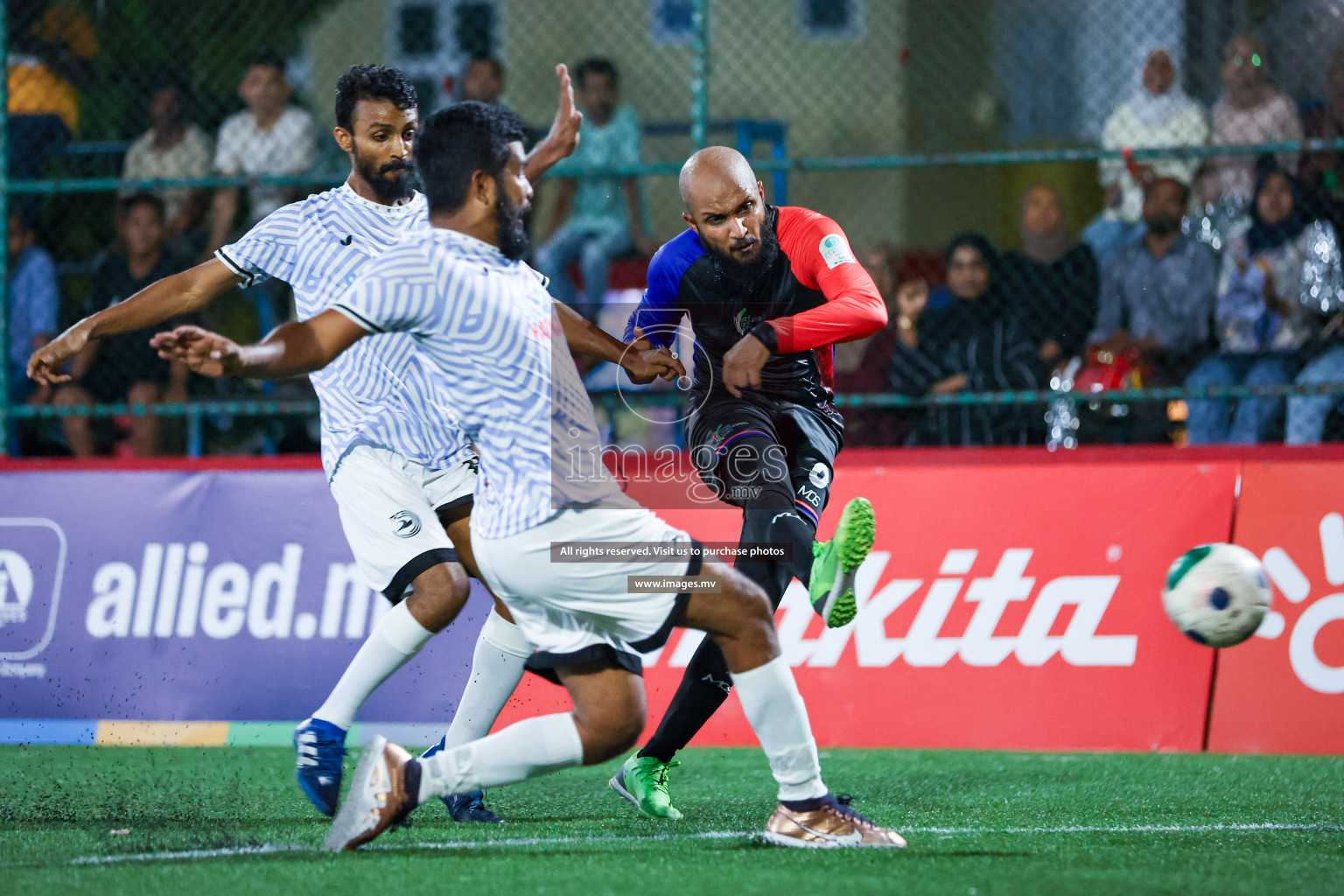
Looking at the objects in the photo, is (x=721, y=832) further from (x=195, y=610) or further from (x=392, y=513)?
(x=195, y=610)

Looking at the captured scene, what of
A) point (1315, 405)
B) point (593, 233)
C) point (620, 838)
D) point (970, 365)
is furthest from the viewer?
point (593, 233)

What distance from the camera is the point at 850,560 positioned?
4281 millimetres

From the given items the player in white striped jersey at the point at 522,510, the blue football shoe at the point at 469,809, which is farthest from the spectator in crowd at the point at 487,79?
the player in white striped jersey at the point at 522,510

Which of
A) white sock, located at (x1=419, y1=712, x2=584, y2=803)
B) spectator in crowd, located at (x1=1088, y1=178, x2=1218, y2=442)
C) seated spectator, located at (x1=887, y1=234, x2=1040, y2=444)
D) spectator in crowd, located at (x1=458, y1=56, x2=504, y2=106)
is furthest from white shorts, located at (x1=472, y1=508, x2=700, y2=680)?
spectator in crowd, located at (x1=458, y1=56, x2=504, y2=106)

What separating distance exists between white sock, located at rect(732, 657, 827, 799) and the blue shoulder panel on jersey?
151cm

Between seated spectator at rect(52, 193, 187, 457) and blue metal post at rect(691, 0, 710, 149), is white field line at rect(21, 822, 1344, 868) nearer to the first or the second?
blue metal post at rect(691, 0, 710, 149)

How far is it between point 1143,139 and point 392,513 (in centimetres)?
603

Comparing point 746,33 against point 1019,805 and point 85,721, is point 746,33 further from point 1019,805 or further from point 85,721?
point 1019,805

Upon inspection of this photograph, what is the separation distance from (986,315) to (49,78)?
5893 mm

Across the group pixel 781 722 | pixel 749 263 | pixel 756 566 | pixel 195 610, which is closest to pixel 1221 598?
pixel 756 566

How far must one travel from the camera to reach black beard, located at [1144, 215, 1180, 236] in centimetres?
766

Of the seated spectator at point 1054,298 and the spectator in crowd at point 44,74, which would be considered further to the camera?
the spectator in crowd at point 44,74

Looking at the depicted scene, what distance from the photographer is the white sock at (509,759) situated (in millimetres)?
3648

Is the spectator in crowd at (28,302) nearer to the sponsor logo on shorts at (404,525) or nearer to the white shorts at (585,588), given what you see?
the sponsor logo on shorts at (404,525)
